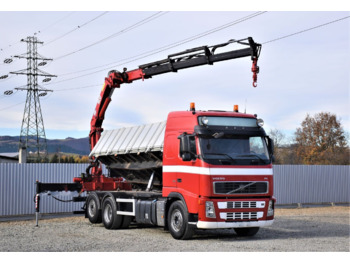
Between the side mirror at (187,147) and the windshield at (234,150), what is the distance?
213mm

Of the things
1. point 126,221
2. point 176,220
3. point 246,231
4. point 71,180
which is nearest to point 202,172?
point 176,220

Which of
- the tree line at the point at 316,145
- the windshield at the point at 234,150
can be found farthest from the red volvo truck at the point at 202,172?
the tree line at the point at 316,145

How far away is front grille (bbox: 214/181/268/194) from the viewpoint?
13.4 m

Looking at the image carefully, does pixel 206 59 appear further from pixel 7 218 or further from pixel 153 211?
pixel 7 218

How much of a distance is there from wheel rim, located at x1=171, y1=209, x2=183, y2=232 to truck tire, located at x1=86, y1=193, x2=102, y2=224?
4.41 metres

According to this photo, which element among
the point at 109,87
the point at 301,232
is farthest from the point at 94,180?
the point at 301,232

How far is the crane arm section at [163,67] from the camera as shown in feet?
49.2

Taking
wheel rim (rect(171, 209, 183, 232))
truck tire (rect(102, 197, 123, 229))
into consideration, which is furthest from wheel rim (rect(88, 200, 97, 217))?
wheel rim (rect(171, 209, 183, 232))

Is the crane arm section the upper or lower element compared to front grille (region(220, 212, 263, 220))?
upper

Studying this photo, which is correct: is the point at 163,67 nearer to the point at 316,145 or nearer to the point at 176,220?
the point at 176,220

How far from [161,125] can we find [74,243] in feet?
14.6

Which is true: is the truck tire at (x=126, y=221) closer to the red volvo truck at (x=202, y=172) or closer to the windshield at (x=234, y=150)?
the red volvo truck at (x=202, y=172)

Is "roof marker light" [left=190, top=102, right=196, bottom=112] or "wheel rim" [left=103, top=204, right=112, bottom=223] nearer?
"roof marker light" [left=190, top=102, right=196, bottom=112]

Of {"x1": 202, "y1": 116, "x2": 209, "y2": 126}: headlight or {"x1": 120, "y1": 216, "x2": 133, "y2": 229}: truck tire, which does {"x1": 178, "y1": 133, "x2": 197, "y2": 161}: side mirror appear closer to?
{"x1": 202, "y1": 116, "x2": 209, "y2": 126}: headlight
